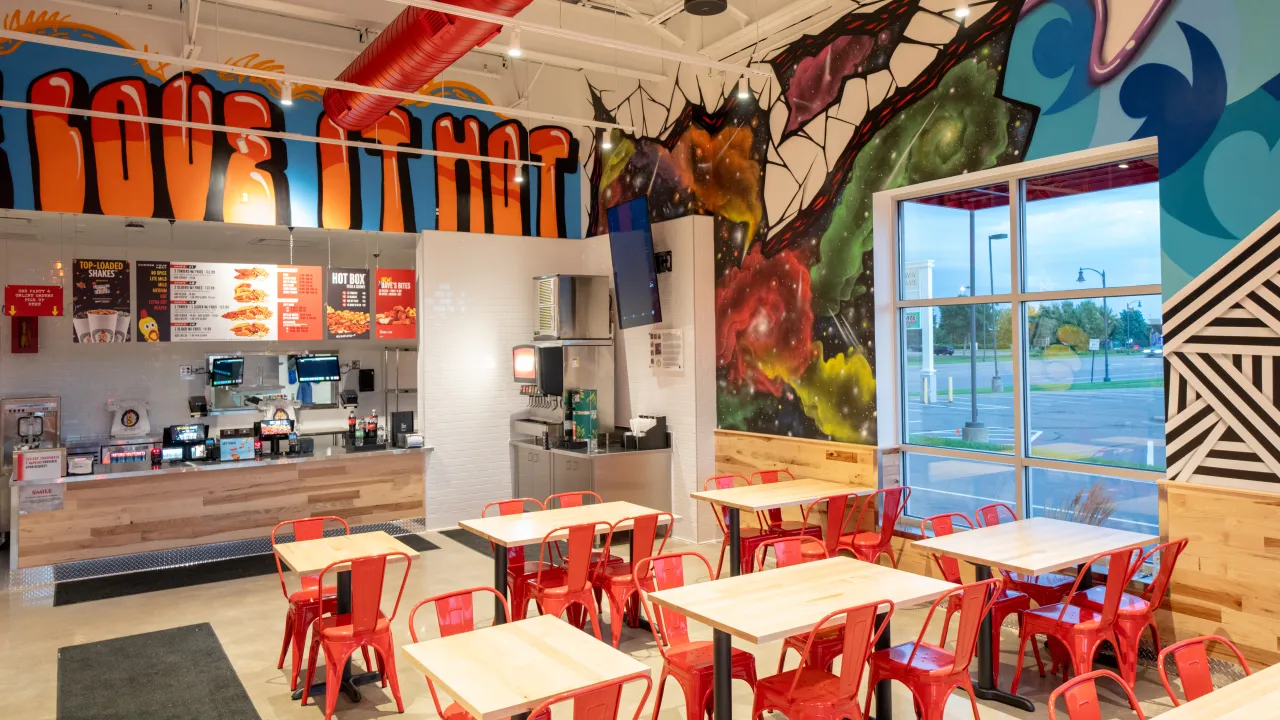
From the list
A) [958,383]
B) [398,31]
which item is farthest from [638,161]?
[958,383]

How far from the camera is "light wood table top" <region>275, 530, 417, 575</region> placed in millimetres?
4439

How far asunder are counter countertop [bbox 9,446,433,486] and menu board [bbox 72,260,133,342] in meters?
1.25

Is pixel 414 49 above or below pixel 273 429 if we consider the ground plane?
above

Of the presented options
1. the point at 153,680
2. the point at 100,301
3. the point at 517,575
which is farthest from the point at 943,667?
the point at 100,301

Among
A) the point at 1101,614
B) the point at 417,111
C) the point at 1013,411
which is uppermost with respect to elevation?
the point at 417,111

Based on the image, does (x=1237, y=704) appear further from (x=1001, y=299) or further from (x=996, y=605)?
(x=1001, y=299)

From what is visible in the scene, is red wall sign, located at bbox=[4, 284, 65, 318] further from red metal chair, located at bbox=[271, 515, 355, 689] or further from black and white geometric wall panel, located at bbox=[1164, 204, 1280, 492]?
black and white geometric wall panel, located at bbox=[1164, 204, 1280, 492]

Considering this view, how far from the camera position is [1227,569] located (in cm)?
462

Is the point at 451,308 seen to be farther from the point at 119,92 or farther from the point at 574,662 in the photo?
the point at 574,662

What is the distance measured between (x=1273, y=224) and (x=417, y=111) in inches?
301

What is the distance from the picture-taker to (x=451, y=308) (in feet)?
29.9

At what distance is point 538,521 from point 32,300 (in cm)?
560

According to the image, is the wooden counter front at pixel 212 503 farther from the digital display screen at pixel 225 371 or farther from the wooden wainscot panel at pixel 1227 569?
the wooden wainscot panel at pixel 1227 569

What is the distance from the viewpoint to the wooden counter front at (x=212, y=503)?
23.5 ft
